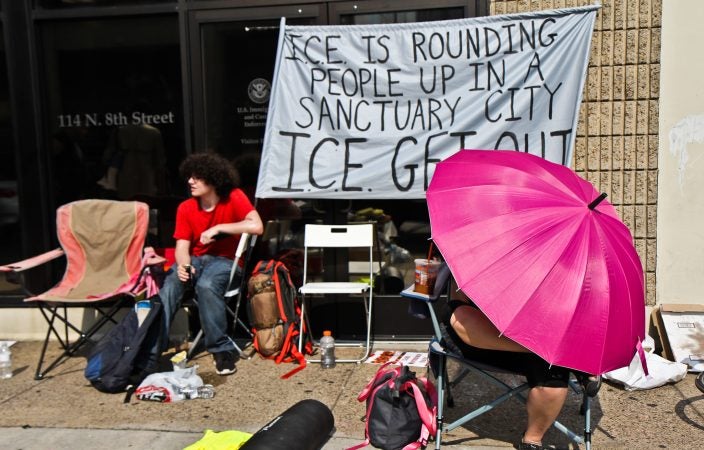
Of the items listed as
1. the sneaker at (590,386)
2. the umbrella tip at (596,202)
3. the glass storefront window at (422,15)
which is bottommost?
the sneaker at (590,386)

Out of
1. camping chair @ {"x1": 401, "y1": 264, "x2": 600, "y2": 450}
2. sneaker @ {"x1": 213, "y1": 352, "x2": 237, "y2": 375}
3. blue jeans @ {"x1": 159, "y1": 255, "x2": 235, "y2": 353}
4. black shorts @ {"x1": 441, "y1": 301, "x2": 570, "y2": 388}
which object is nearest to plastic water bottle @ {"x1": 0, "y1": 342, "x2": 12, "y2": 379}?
blue jeans @ {"x1": 159, "y1": 255, "x2": 235, "y2": 353}

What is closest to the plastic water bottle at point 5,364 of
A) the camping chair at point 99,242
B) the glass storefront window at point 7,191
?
the camping chair at point 99,242

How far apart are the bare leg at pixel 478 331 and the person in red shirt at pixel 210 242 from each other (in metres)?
2.09

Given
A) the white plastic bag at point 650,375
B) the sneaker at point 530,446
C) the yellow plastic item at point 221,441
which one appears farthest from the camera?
the white plastic bag at point 650,375

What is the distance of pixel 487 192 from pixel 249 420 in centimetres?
200

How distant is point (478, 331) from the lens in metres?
3.29

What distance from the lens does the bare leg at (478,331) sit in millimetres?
3230

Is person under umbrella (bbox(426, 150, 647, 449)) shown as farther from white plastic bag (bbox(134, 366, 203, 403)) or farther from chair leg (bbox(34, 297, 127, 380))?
chair leg (bbox(34, 297, 127, 380))

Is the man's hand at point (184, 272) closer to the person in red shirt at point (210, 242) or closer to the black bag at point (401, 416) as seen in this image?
the person in red shirt at point (210, 242)

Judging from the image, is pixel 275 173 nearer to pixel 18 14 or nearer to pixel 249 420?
pixel 249 420

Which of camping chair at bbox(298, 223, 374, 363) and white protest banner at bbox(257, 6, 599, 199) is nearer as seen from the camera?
white protest banner at bbox(257, 6, 599, 199)

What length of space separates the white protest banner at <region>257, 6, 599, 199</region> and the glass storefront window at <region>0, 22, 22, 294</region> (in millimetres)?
2327

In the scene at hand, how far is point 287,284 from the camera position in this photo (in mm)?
5176

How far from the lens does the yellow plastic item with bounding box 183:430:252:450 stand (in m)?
3.51
